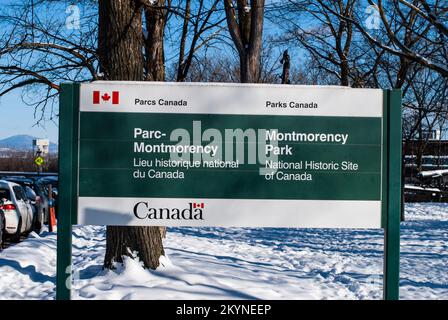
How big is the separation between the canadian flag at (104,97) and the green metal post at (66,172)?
184 mm

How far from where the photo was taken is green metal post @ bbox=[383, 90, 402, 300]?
4914mm

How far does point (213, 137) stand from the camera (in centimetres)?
496

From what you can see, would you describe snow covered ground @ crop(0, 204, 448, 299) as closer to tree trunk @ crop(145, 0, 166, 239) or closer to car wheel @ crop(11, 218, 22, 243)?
car wheel @ crop(11, 218, 22, 243)

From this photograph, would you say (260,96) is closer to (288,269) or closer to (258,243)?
(288,269)

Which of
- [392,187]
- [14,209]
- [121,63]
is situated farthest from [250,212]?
[14,209]

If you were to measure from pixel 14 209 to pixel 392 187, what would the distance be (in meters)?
9.91

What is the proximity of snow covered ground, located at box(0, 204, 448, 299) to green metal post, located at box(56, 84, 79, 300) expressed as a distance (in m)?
1.43

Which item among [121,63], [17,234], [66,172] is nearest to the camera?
[66,172]

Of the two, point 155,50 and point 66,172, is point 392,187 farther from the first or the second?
point 155,50

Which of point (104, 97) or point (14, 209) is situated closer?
point (104, 97)

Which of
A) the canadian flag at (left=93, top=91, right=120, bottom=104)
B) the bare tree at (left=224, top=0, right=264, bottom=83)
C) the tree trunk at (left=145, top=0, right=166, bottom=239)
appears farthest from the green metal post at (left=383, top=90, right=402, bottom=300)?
the tree trunk at (left=145, top=0, right=166, bottom=239)

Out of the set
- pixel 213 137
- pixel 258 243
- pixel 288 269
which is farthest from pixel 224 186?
pixel 258 243

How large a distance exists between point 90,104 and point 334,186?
2.59 meters

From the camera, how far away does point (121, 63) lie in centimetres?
759
